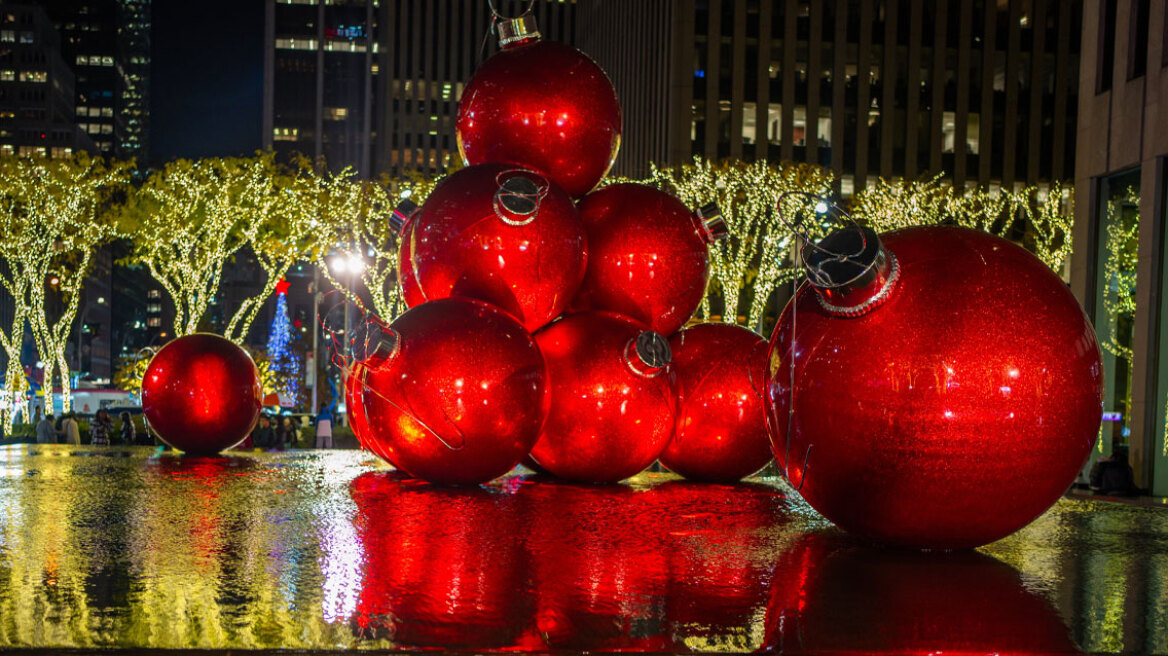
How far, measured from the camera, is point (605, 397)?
22.8 feet

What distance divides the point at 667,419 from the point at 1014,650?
4.29 m

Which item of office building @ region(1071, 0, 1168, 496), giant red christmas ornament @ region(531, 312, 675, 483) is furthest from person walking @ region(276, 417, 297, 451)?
giant red christmas ornament @ region(531, 312, 675, 483)

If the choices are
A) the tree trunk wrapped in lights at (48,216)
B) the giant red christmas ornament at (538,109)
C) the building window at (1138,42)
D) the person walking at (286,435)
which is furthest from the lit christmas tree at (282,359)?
the giant red christmas ornament at (538,109)

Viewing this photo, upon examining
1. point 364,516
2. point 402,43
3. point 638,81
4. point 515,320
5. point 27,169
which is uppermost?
point 402,43

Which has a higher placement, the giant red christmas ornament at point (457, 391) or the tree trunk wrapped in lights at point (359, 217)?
the tree trunk wrapped in lights at point (359, 217)

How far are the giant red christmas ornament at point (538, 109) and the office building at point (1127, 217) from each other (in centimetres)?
1313

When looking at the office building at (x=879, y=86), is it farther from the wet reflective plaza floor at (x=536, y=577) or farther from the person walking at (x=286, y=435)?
the wet reflective plaza floor at (x=536, y=577)

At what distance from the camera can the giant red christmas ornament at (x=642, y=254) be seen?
759 cm

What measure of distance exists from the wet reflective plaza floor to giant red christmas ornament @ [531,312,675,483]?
22.8 inches

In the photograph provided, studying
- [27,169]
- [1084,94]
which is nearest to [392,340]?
[1084,94]

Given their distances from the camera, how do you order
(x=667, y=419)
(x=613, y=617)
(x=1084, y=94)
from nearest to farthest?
(x=613, y=617), (x=667, y=419), (x=1084, y=94)

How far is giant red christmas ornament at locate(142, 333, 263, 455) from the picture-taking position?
9320 mm

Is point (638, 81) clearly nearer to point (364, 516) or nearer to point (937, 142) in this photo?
point (937, 142)

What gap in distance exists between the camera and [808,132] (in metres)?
61.3
